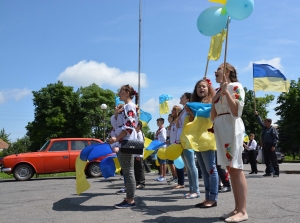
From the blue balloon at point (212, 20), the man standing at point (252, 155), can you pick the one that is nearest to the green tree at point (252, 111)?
the man standing at point (252, 155)

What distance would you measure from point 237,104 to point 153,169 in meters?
14.3

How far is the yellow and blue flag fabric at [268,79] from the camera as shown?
10914 mm

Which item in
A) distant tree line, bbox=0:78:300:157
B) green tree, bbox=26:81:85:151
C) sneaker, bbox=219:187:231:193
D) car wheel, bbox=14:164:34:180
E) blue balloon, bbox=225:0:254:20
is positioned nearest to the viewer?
blue balloon, bbox=225:0:254:20

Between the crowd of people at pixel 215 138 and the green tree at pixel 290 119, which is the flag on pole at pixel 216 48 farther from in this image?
the green tree at pixel 290 119

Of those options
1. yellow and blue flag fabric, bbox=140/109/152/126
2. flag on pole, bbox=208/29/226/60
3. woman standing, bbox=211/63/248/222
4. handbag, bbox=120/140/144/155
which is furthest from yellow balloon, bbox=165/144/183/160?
yellow and blue flag fabric, bbox=140/109/152/126

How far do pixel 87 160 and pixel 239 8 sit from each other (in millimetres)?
3726

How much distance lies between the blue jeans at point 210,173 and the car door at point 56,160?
9595 millimetres

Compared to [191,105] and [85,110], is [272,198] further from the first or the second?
[85,110]

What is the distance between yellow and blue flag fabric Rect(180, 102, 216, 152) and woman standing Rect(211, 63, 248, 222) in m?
0.77

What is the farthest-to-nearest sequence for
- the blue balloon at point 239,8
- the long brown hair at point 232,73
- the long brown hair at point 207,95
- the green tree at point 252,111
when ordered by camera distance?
the green tree at point 252,111
the long brown hair at point 207,95
the blue balloon at point 239,8
the long brown hair at point 232,73

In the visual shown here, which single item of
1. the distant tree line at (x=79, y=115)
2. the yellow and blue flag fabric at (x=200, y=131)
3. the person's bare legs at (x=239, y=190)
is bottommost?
the person's bare legs at (x=239, y=190)

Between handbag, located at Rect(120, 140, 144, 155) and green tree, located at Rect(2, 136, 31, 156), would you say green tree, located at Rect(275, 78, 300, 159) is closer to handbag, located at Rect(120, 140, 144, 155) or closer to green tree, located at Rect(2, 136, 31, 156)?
handbag, located at Rect(120, 140, 144, 155)

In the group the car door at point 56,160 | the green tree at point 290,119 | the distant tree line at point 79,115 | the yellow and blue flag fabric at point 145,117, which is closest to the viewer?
the yellow and blue flag fabric at point 145,117

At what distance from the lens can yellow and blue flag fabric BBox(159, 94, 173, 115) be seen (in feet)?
37.9
